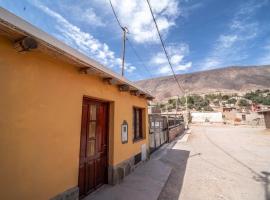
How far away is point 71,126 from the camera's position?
2770 mm

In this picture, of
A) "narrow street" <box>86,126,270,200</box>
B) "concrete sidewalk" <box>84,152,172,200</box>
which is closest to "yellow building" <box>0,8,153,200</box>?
"concrete sidewalk" <box>84,152,172,200</box>

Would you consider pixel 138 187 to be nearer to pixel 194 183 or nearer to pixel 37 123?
pixel 194 183

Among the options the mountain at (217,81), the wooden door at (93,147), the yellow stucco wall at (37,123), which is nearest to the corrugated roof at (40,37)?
the yellow stucco wall at (37,123)

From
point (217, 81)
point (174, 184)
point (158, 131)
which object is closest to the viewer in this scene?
point (174, 184)

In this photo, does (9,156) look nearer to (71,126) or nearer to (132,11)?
(71,126)

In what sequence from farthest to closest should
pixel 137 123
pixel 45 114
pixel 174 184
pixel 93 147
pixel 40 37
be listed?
pixel 137 123 → pixel 174 184 → pixel 93 147 → pixel 45 114 → pixel 40 37

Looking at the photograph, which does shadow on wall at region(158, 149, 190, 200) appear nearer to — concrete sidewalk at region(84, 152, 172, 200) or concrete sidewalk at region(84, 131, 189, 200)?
concrete sidewalk at region(84, 131, 189, 200)

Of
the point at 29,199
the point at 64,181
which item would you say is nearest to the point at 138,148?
the point at 64,181

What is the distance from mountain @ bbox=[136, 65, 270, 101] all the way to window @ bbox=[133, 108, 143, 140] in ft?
348

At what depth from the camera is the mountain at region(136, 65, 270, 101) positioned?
4546 inches

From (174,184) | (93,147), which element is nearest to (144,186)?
(174,184)

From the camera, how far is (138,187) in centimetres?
393

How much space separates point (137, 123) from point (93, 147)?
2708mm

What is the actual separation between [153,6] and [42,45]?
3.91 meters
